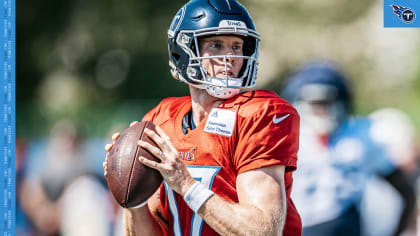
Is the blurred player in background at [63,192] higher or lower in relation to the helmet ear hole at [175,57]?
lower

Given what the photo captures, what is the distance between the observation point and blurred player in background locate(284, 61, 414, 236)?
15.9 ft

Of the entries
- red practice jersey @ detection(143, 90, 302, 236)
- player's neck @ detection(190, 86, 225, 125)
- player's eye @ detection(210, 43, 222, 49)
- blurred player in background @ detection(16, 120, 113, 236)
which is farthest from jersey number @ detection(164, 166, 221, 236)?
blurred player in background @ detection(16, 120, 113, 236)

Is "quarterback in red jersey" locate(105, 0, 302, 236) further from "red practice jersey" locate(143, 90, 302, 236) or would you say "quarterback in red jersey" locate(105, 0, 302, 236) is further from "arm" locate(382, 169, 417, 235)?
"arm" locate(382, 169, 417, 235)

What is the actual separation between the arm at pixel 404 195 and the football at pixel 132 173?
336cm

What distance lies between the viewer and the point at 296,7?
989 centimetres

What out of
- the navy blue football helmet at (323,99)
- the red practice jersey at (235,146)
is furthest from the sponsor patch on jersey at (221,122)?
the navy blue football helmet at (323,99)

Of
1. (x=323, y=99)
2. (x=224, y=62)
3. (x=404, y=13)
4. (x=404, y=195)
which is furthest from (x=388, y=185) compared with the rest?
(x=224, y=62)

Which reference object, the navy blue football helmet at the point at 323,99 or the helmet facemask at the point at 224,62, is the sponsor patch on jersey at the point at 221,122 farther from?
the navy blue football helmet at the point at 323,99

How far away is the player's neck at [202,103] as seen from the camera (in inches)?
102

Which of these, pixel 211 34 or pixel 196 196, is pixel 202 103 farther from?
pixel 196 196

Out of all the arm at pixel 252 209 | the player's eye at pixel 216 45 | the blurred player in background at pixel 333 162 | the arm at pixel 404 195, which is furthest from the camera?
the arm at pixel 404 195

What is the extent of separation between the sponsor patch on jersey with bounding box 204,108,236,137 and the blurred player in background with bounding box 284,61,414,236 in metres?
2.66

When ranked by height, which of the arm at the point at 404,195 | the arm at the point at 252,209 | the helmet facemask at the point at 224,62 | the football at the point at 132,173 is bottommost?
the arm at the point at 404,195

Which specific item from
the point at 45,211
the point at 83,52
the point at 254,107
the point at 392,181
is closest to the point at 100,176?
the point at 45,211
